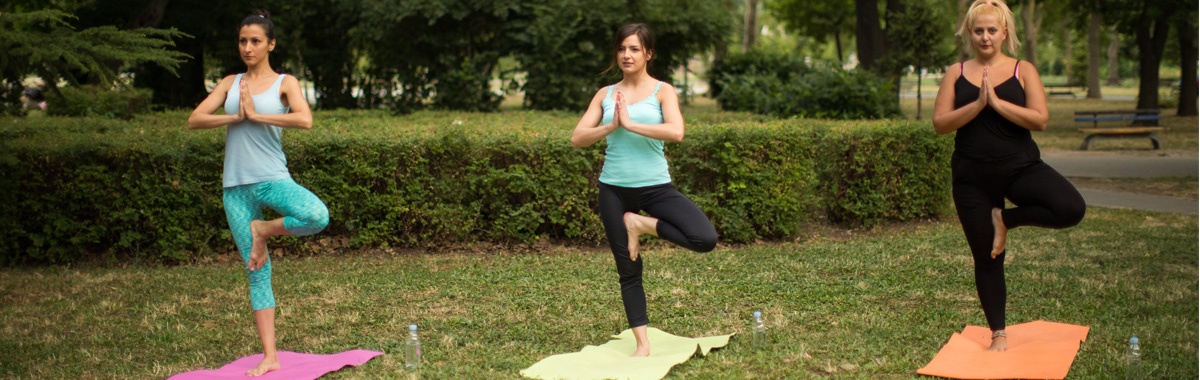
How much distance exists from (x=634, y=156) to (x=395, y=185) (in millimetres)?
4094

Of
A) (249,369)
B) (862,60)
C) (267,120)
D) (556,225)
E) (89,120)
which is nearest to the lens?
(267,120)

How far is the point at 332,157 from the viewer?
26.8ft

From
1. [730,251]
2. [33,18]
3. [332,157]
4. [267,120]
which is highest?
[33,18]

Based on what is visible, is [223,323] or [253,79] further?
[223,323]

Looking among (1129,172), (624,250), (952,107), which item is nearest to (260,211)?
(624,250)

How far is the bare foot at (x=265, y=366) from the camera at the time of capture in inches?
187

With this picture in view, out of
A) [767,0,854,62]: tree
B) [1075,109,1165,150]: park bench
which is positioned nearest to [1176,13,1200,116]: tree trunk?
[1075,109,1165,150]: park bench

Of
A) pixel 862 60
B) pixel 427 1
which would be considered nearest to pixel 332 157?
pixel 427 1

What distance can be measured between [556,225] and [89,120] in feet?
19.9

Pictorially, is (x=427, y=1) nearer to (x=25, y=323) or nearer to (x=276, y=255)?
(x=276, y=255)

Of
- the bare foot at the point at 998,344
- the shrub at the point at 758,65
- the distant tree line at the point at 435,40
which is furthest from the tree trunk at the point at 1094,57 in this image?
the bare foot at the point at 998,344

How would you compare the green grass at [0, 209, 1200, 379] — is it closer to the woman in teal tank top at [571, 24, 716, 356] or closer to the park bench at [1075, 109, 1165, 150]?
the woman in teal tank top at [571, 24, 716, 356]

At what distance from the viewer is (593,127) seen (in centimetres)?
472

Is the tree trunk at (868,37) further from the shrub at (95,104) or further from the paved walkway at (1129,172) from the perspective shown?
the shrub at (95,104)
